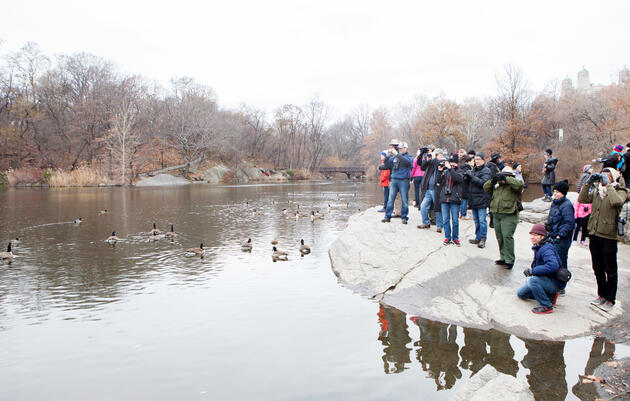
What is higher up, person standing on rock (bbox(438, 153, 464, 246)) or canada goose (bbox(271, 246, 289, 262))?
person standing on rock (bbox(438, 153, 464, 246))

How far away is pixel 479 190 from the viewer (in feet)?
27.6

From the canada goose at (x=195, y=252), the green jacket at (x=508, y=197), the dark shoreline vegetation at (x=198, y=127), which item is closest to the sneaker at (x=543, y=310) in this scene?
the green jacket at (x=508, y=197)

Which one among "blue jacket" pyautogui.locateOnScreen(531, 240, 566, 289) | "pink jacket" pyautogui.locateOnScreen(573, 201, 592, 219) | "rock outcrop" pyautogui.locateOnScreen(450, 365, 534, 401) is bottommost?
"rock outcrop" pyautogui.locateOnScreen(450, 365, 534, 401)

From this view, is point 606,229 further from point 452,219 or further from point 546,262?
point 452,219

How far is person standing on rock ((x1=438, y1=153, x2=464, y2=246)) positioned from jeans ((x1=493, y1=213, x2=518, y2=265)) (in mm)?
1164

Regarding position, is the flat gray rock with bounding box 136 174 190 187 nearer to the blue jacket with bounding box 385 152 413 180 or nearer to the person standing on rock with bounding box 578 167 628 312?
the blue jacket with bounding box 385 152 413 180

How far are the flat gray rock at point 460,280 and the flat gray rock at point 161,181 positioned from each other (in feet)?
141

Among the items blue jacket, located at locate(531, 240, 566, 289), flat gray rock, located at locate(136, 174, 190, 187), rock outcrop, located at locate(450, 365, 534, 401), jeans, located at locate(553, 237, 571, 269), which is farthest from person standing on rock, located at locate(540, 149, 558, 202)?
flat gray rock, located at locate(136, 174, 190, 187)

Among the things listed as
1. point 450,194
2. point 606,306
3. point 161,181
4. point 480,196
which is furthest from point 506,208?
point 161,181

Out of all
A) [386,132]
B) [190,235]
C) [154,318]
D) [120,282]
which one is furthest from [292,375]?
[386,132]

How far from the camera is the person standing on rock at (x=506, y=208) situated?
23.0 ft

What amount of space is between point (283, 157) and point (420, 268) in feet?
224

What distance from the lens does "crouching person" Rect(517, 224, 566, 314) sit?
5.72 metres

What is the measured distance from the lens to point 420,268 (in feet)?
26.1
